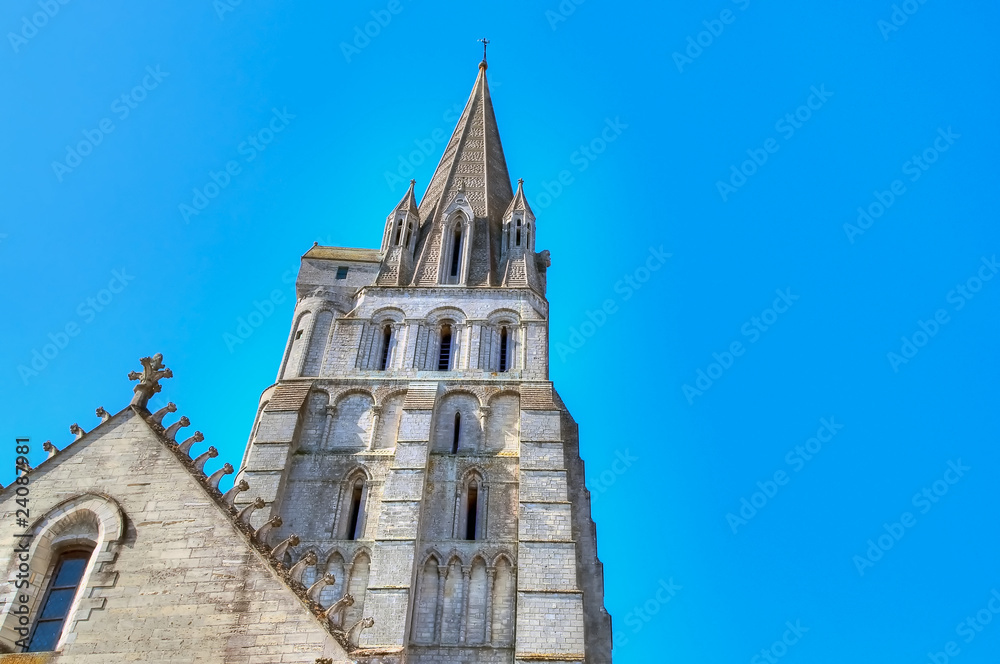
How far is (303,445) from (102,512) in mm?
12421

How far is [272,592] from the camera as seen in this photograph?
10188 millimetres

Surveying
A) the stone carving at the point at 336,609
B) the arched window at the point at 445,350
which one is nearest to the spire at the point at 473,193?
the arched window at the point at 445,350

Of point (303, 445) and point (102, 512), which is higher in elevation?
point (303, 445)

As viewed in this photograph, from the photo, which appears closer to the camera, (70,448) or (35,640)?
(35,640)

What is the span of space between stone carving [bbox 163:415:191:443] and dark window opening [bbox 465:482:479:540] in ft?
32.2

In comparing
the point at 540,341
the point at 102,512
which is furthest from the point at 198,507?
the point at 540,341

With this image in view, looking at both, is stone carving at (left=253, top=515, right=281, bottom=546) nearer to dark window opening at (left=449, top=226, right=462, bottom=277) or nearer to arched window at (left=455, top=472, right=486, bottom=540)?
arched window at (left=455, top=472, right=486, bottom=540)

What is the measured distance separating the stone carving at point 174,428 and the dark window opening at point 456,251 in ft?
54.9

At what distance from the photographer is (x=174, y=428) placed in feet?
41.1

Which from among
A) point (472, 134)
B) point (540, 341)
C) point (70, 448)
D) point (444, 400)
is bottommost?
point (70, 448)

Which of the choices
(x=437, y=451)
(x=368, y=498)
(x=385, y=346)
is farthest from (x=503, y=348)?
(x=368, y=498)

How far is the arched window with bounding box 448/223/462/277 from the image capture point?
2923 centimetres

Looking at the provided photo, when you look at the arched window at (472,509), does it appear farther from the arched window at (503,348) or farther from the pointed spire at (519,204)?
the pointed spire at (519,204)

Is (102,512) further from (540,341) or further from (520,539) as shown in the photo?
(540,341)
